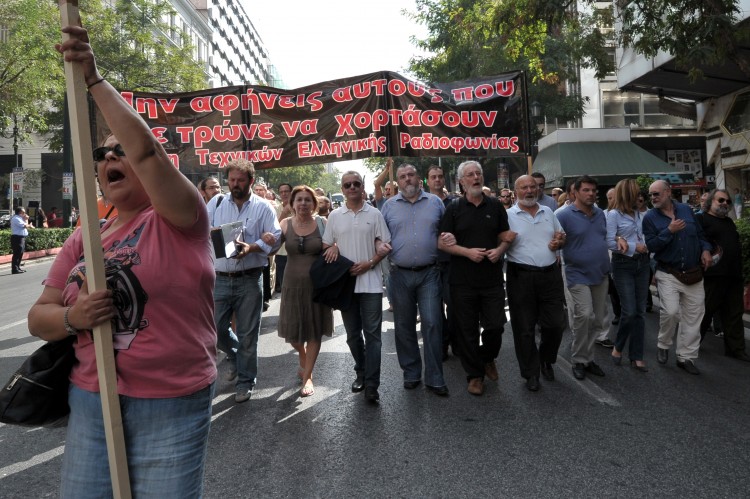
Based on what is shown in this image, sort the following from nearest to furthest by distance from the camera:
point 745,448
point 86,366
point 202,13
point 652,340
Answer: point 86,366, point 745,448, point 652,340, point 202,13

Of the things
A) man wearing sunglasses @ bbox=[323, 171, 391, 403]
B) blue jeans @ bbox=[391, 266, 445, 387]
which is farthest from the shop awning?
man wearing sunglasses @ bbox=[323, 171, 391, 403]

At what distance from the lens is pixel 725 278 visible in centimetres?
655

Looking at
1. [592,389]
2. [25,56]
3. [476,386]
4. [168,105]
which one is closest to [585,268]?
[592,389]

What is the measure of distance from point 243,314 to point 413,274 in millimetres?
1516

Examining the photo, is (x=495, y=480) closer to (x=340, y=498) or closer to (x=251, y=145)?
(x=340, y=498)

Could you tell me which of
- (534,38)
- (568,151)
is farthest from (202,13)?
(534,38)

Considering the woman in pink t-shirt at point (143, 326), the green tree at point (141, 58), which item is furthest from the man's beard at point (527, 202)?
the green tree at point (141, 58)

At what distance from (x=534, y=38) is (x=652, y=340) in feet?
19.2

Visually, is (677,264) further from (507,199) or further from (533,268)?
(507,199)

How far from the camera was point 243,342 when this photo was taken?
17.1 ft

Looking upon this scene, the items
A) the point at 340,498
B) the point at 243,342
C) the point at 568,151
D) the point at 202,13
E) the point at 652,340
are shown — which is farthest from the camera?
the point at 202,13

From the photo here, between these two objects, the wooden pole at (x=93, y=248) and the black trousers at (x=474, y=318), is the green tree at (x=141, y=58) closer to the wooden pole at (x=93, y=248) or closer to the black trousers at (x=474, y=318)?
the black trousers at (x=474, y=318)

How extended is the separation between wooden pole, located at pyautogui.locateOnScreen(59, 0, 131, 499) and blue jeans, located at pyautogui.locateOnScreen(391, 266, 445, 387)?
3703mm

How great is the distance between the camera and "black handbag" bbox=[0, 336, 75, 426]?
194 cm
